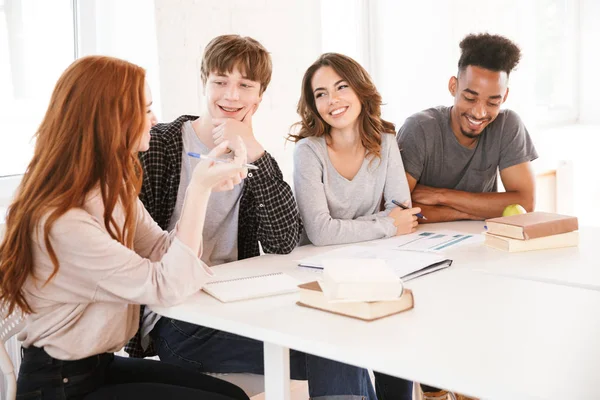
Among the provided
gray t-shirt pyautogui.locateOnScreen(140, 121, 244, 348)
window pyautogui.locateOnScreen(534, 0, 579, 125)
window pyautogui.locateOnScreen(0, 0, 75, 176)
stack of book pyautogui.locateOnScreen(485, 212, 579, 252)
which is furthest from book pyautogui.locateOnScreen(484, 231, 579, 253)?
window pyautogui.locateOnScreen(534, 0, 579, 125)

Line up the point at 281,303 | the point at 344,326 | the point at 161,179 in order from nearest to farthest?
the point at 344,326, the point at 281,303, the point at 161,179

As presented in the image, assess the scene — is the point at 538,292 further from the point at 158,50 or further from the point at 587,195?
the point at 587,195

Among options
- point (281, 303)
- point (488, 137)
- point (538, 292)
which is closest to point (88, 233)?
point (281, 303)

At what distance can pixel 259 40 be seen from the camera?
2.68 metres

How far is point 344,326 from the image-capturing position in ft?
4.21

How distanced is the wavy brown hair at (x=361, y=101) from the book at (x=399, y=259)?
45cm

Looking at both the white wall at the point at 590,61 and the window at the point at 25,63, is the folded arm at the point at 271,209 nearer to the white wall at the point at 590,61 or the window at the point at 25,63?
the window at the point at 25,63

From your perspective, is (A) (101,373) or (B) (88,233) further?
(A) (101,373)

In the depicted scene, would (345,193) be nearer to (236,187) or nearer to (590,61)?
(236,187)

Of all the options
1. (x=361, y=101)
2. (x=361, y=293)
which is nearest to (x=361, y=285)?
(x=361, y=293)

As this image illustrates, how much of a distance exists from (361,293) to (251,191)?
0.73 m

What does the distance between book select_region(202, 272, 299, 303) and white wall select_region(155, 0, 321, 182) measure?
3.03 ft

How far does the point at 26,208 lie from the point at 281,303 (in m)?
0.51

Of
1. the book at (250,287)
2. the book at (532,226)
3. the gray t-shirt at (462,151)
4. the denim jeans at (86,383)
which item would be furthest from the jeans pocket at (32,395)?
the gray t-shirt at (462,151)
